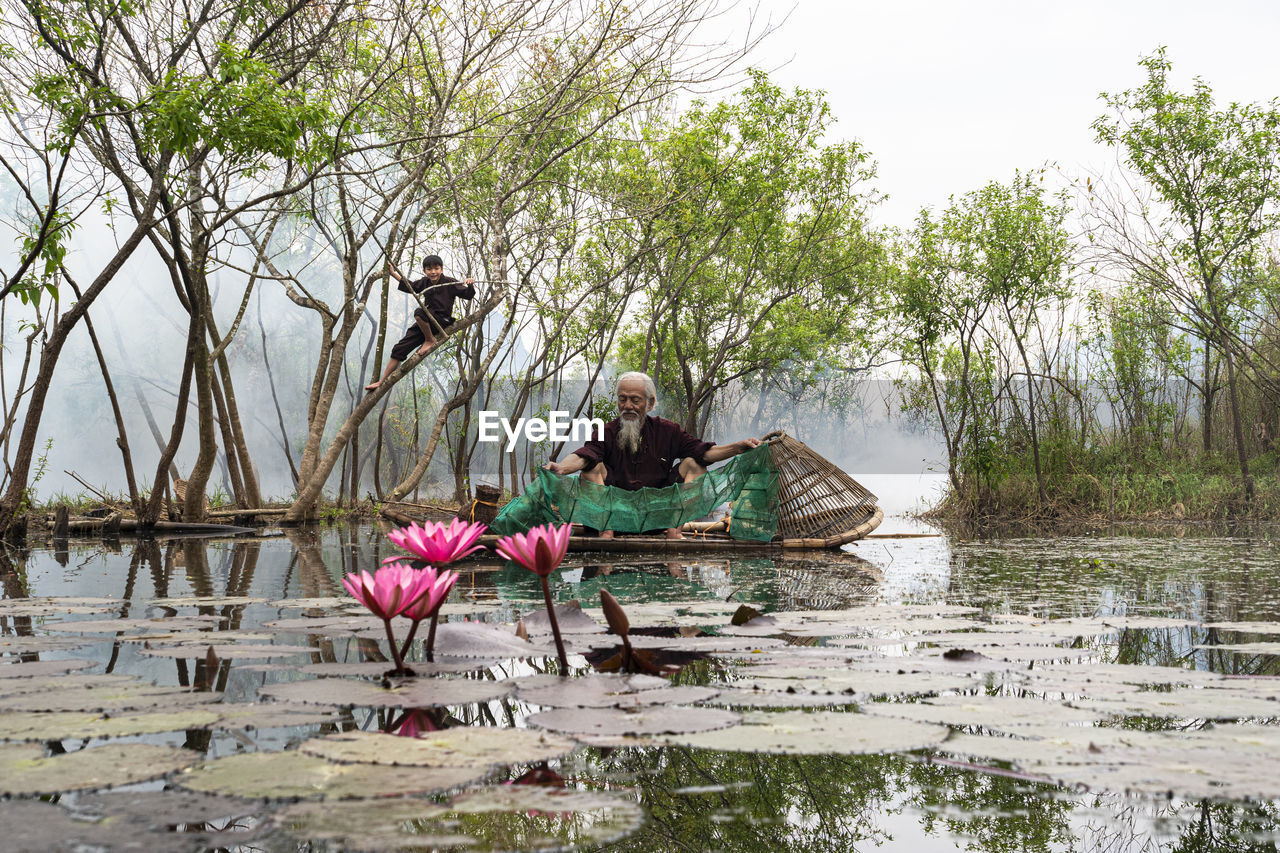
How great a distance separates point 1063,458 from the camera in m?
9.84

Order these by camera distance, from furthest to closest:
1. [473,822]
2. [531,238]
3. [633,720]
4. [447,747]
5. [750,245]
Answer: [750,245], [531,238], [633,720], [447,747], [473,822]

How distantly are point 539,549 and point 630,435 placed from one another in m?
4.57

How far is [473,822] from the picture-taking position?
0.92 meters

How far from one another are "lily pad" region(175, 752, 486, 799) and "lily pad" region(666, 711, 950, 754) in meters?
0.34

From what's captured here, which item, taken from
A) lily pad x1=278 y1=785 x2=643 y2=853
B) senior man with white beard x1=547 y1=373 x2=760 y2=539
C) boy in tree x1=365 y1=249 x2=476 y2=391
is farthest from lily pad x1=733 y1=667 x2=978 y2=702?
boy in tree x1=365 y1=249 x2=476 y2=391

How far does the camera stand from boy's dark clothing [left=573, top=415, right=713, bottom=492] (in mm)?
5949

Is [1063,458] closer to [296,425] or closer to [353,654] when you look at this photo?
[353,654]

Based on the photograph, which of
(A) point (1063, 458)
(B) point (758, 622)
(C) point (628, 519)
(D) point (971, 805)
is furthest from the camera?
(A) point (1063, 458)

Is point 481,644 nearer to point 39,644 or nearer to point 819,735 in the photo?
point 819,735

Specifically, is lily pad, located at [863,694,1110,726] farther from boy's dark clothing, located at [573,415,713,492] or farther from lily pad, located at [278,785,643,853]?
boy's dark clothing, located at [573,415,713,492]

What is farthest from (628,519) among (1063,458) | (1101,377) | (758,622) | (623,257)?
(623,257)

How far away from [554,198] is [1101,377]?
7533 millimetres

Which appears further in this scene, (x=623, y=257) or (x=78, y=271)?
(x=78, y=271)

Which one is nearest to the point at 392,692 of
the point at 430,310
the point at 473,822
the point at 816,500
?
the point at 473,822
